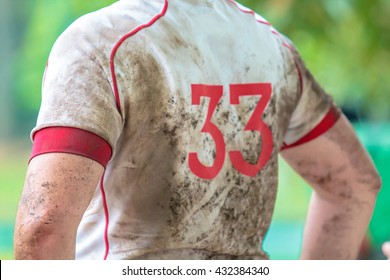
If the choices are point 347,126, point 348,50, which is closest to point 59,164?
point 347,126

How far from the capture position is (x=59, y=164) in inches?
51.1

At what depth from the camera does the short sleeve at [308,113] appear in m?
1.78

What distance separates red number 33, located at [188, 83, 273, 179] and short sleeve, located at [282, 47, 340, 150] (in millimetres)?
136

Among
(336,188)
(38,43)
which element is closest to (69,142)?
(336,188)

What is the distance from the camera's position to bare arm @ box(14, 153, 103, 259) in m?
1.29

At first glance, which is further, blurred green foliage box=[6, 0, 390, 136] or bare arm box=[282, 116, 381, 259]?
blurred green foliage box=[6, 0, 390, 136]

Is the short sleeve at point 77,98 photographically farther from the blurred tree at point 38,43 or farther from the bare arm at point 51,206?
the blurred tree at point 38,43

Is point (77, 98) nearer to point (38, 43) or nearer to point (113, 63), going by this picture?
point (113, 63)

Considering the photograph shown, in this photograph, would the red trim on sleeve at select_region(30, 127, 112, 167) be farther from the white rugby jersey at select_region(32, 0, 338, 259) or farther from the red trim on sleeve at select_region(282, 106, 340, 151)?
the red trim on sleeve at select_region(282, 106, 340, 151)

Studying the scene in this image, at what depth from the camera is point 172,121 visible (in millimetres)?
1476

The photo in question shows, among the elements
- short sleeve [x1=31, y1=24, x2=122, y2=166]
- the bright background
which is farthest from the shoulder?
the bright background

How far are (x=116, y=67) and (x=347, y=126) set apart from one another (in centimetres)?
67

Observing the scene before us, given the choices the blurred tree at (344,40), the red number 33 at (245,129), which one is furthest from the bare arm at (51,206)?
the blurred tree at (344,40)
